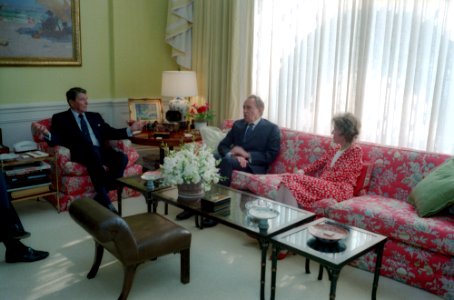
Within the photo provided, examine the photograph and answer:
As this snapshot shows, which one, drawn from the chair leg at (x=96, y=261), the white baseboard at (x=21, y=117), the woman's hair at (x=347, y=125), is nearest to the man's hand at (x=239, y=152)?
the woman's hair at (x=347, y=125)

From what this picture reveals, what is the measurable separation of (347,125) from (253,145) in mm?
1059

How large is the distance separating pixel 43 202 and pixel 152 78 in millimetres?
2148

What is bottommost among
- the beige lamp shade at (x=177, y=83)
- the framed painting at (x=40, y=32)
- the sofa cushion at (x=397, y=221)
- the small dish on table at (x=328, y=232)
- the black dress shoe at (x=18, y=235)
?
the black dress shoe at (x=18, y=235)

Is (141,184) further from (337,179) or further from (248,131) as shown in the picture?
(337,179)

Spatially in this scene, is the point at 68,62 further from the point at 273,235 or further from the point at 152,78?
the point at 273,235

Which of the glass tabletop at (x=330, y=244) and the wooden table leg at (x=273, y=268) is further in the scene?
the wooden table leg at (x=273, y=268)

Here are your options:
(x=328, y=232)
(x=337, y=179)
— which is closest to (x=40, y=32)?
(x=337, y=179)

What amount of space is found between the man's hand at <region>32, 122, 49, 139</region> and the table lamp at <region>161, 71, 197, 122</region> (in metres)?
1.38

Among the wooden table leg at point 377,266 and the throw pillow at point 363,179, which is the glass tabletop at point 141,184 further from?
the wooden table leg at point 377,266

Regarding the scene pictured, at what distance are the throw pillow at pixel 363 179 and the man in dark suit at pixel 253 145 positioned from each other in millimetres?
915

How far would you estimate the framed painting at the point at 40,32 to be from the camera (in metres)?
4.32

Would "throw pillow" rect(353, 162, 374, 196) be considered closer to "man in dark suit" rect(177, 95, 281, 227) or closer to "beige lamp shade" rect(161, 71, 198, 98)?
"man in dark suit" rect(177, 95, 281, 227)

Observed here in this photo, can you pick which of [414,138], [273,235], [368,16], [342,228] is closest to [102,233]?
[273,235]

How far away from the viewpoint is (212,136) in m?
4.41
